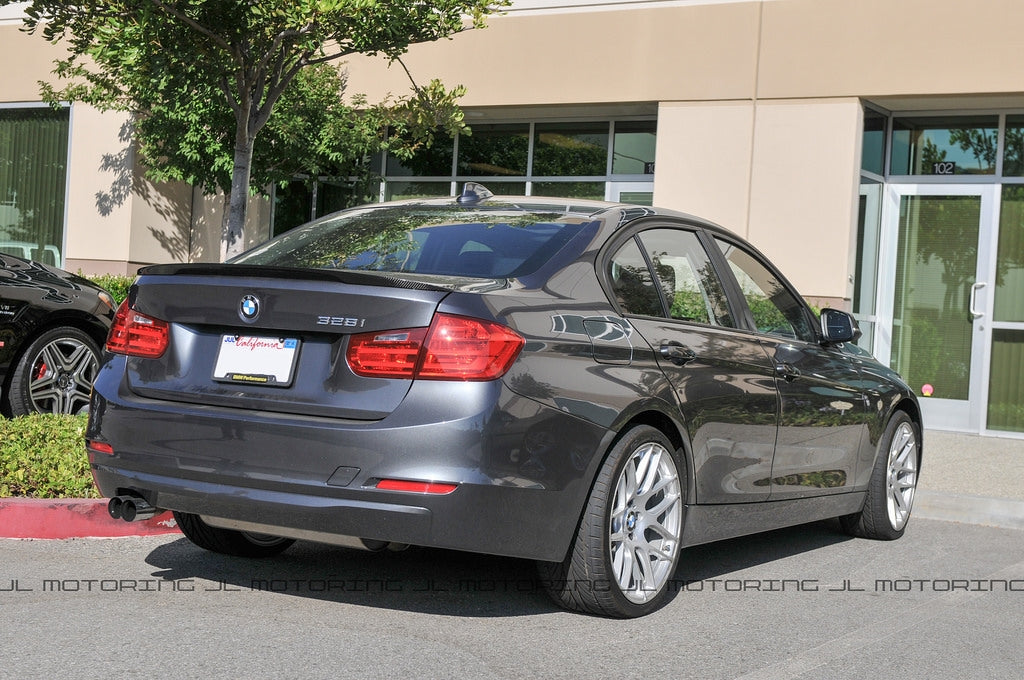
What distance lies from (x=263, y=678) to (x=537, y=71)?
10538mm

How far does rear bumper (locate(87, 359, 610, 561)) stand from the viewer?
399 cm

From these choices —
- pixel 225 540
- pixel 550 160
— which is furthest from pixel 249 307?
pixel 550 160

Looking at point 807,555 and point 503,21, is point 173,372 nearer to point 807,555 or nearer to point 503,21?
point 807,555

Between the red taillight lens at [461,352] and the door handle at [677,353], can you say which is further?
the door handle at [677,353]

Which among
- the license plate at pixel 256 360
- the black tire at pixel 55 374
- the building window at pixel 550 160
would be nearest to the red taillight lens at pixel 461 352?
the license plate at pixel 256 360

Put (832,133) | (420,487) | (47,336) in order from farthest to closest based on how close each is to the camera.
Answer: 1. (832,133)
2. (47,336)
3. (420,487)

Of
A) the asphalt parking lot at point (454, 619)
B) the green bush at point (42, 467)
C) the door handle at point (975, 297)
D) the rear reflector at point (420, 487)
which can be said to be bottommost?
the asphalt parking lot at point (454, 619)

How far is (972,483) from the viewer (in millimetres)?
8531

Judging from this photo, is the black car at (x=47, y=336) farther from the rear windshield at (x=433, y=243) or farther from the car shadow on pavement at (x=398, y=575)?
the rear windshield at (x=433, y=243)

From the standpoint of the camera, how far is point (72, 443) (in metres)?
6.33

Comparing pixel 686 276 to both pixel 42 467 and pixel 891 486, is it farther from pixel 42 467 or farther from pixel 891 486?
pixel 42 467

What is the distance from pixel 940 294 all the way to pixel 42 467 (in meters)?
9.41

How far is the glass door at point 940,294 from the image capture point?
41.1ft

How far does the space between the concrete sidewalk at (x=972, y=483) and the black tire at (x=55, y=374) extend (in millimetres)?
5256
